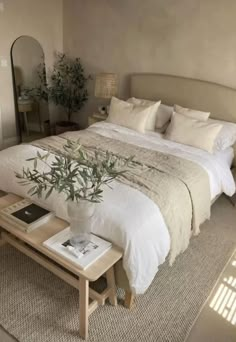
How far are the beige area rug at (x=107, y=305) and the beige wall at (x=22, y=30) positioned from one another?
249 cm

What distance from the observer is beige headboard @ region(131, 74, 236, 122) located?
3.26 meters

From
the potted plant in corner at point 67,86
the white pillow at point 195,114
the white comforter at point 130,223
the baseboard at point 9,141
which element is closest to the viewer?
the white comforter at point 130,223

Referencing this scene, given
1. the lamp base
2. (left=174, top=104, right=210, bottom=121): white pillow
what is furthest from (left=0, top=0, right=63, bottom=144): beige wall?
(left=174, top=104, right=210, bottom=121): white pillow

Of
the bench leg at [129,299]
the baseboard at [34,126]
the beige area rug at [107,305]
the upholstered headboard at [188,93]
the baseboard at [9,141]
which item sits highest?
the upholstered headboard at [188,93]

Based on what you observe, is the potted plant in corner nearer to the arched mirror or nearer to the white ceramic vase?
the arched mirror

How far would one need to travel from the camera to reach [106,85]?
3.87m

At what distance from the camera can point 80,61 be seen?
450 centimetres

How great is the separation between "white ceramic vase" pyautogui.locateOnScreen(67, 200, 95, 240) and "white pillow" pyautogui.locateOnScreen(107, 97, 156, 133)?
1.83 m

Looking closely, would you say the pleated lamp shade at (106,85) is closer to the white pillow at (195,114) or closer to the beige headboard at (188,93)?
the beige headboard at (188,93)

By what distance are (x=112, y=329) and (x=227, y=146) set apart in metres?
2.09

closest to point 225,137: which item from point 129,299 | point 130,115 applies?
point 130,115

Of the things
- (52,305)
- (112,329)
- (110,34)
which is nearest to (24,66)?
(110,34)

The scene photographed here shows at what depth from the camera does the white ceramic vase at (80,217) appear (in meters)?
1.67

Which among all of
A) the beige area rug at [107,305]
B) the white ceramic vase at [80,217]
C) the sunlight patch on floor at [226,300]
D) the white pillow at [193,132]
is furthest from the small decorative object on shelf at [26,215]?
the white pillow at [193,132]
